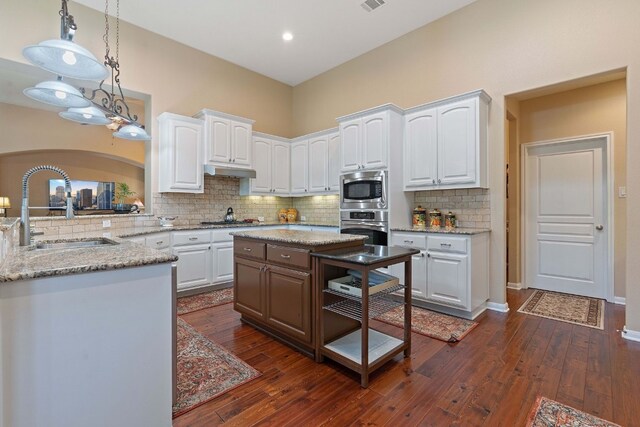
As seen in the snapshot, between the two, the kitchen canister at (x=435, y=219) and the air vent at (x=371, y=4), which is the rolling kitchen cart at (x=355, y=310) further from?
the air vent at (x=371, y=4)

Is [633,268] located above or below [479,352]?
above

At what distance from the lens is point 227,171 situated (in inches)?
185

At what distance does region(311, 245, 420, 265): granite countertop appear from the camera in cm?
206

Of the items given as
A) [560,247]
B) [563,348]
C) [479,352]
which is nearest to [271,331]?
[479,352]

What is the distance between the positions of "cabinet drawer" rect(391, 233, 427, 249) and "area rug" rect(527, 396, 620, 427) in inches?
74.0

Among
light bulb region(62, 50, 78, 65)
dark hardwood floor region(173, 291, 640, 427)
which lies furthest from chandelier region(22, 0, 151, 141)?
dark hardwood floor region(173, 291, 640, 427)

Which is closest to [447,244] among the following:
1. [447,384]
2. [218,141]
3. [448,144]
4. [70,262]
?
[448,144]

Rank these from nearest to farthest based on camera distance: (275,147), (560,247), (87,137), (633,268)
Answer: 1. (633,268)
2. (560,247)
3. (275,147)
4. (87,137)

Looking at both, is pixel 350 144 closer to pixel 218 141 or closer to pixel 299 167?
pixel 299 167

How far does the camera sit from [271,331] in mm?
2824

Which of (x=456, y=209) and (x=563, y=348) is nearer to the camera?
(x=563, y=348)

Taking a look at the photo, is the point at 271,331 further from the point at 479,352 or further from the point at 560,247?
the point at 560,247

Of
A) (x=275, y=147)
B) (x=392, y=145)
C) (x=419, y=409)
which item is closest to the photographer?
(x=419, y=409)

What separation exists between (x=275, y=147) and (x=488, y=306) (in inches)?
164
